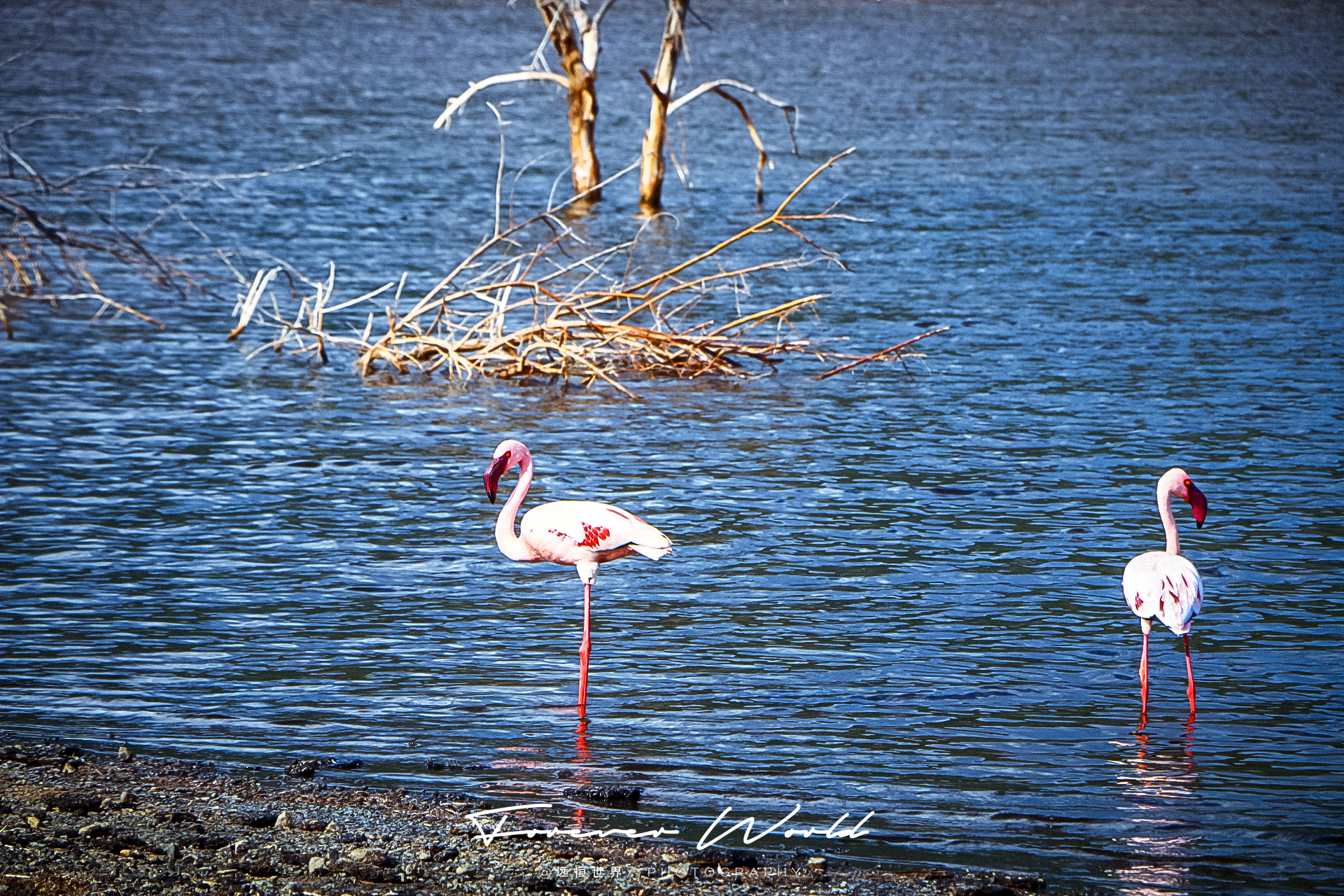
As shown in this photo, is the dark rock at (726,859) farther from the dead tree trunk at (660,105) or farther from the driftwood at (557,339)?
the dead tree trunk at (660,105)

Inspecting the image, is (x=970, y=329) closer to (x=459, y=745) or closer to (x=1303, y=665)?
(x=1303, y=665)

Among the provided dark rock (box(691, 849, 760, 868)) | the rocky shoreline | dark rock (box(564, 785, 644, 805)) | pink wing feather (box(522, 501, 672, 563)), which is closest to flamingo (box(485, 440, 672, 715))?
pink wing feather (box(522, 501, 672, 563))

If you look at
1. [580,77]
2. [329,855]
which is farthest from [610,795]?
[580,77]

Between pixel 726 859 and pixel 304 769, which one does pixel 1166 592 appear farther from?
pixel 304 769

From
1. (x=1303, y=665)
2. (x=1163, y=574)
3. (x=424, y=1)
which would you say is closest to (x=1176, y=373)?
(x=1303, y=665)

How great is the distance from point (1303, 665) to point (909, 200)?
2083 centimetres

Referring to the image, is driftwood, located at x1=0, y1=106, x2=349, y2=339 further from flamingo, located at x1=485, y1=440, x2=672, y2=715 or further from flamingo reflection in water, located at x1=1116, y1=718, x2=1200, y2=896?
flamingo reflection in water, located at x1=1116, y1=718, x2=1200, y2=896

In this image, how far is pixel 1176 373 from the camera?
1706 centimetres

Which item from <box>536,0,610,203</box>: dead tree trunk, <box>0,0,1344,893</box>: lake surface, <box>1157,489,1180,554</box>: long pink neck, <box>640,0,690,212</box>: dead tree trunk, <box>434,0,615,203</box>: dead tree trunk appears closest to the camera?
<box>0,0,1344,893</box>: lake surface

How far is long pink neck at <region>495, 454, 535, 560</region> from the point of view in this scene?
346 inches

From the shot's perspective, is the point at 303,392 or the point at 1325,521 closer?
the point at 1325,521

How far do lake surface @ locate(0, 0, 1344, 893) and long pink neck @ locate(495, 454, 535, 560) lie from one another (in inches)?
28.5

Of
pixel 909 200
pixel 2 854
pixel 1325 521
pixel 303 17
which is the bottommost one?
pixel 2 854

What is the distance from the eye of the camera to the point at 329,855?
21.3 ft
